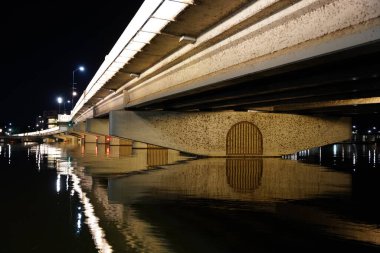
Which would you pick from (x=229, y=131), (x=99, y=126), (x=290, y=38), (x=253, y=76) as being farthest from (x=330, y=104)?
(x=99, y=126)

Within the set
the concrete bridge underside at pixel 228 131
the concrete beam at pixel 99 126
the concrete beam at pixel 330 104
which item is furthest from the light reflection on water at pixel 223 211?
the concrete beam at pixel 99 126

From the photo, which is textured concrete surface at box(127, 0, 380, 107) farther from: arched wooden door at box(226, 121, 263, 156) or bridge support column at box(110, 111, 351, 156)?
arched wooden door at box(226, 121, 263, 156)

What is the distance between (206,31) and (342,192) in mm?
7234

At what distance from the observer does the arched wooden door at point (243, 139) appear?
32.3 m

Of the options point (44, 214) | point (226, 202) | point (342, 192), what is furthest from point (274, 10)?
point (44, 214)

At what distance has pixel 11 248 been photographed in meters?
6.79

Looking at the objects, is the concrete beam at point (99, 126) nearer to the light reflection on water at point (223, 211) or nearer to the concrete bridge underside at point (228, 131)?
the concrete bridge underside at point (228, 131)

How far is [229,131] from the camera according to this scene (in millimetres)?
32219

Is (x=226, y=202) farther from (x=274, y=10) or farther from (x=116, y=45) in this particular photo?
(x=116, y=45)

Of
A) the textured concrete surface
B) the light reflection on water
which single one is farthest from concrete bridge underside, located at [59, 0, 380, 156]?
the light reflection on water

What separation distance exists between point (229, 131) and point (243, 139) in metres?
1.22

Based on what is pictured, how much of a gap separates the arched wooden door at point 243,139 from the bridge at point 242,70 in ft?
0.25

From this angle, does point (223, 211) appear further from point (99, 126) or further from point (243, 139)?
point (99, 126)

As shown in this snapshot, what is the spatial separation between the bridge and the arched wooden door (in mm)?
75
